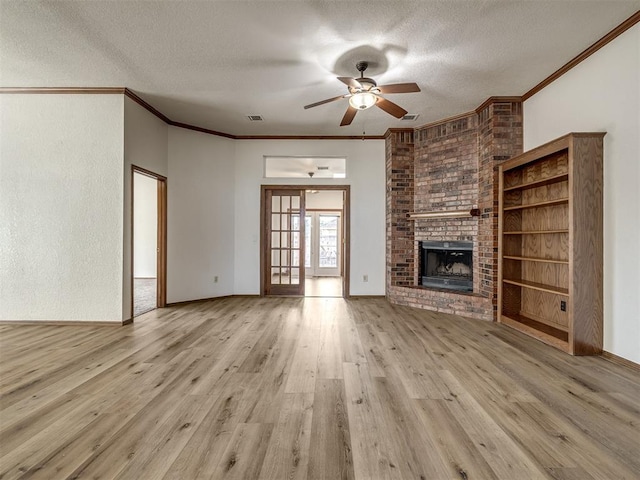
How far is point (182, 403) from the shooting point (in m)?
1.96

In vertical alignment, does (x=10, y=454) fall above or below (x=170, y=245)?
below

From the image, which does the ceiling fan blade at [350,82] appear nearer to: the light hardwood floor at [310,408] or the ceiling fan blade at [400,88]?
the ceiling fan blade at [400,88]

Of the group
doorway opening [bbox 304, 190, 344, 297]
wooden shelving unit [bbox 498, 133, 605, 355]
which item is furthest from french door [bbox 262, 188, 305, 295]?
wooden shelving unit [bbox 498, 133, 605, 355]

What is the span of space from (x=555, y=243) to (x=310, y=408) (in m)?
3.25

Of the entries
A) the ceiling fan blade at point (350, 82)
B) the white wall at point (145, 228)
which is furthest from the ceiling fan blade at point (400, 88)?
the white wall at point (145, 228)

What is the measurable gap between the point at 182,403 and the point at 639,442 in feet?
8.77


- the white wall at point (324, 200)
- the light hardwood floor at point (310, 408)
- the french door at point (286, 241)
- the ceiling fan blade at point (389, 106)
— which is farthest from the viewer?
the white wall at point (324, 200)

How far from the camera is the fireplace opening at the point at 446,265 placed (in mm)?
4582

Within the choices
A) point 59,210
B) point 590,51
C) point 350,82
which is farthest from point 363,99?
point 59,210

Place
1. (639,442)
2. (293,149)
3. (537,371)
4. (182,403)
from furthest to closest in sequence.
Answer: (293,149) < (537,371) < (182,403) < (639,442)

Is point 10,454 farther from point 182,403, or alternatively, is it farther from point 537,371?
point 537,371

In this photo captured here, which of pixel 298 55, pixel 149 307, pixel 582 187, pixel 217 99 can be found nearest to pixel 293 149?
pixel 217 99

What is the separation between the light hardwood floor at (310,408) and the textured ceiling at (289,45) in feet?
9.73

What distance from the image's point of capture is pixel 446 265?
15.9 ft
